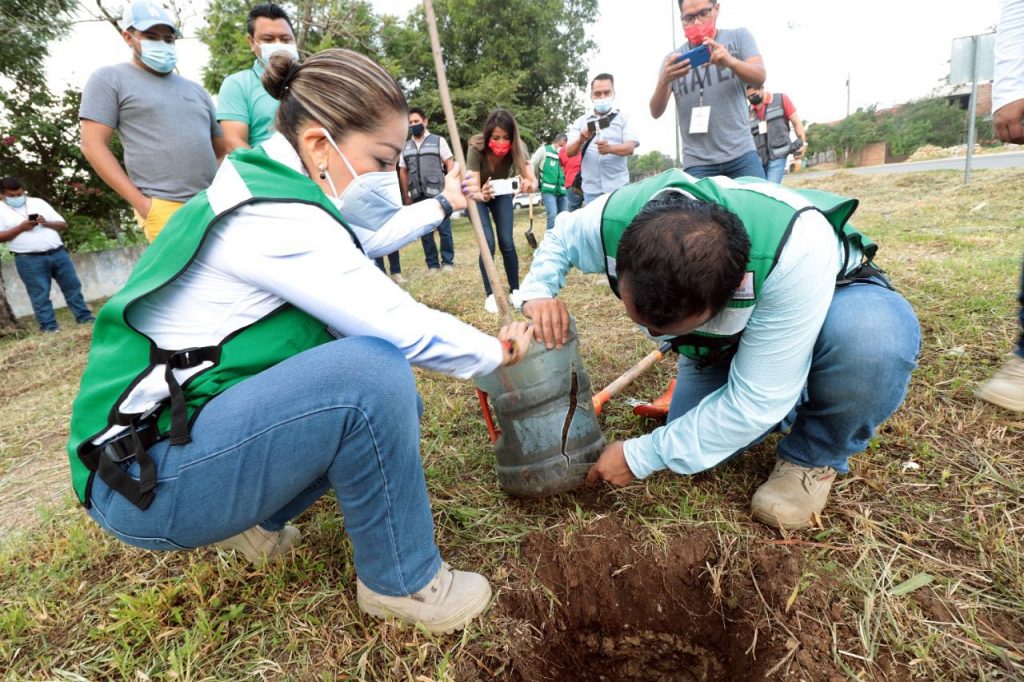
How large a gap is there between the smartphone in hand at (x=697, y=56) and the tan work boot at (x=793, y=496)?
2.64 metres

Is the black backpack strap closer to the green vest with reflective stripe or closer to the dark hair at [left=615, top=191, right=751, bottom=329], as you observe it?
the dark hair at [left=615, top=191, right=751, bottom=329]

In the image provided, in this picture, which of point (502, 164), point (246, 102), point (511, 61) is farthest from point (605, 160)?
point (511, 61)

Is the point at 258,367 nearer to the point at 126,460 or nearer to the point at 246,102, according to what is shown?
the point at 126,460

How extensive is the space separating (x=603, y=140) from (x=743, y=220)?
3562mm

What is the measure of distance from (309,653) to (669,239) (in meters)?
1.37

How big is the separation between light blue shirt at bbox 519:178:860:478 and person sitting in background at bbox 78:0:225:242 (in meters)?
2.41

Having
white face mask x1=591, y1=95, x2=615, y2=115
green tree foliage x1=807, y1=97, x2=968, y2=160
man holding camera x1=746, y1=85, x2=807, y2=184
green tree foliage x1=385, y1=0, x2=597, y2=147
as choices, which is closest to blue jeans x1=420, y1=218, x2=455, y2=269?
white face mask x1=591, y1=95, x2=615, y2=115

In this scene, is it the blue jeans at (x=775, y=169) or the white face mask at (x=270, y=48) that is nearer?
the white face mask at (x=270, y=48)

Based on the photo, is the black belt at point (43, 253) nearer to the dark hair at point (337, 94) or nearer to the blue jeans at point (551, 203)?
the blue jeans at point (551, 203)

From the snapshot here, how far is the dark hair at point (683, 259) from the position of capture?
1.17 metres

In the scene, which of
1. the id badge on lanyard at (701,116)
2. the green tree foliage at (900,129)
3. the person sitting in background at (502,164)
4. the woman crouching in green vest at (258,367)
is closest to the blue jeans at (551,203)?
the person sitting in background at (502,164)

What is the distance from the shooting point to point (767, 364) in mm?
1418

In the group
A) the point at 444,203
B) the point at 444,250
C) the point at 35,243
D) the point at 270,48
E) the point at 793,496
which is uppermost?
the point at 270,48

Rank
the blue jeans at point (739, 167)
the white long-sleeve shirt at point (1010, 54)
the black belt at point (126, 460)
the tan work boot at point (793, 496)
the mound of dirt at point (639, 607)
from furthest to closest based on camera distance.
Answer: the blue jeans at point (739, 167)
the white long-sleeve shirt at point (1010, 54)
the tan work boot at point (793, 496)
the mound of dirt at point (639, 607)
the black belt at point (126, 460)
